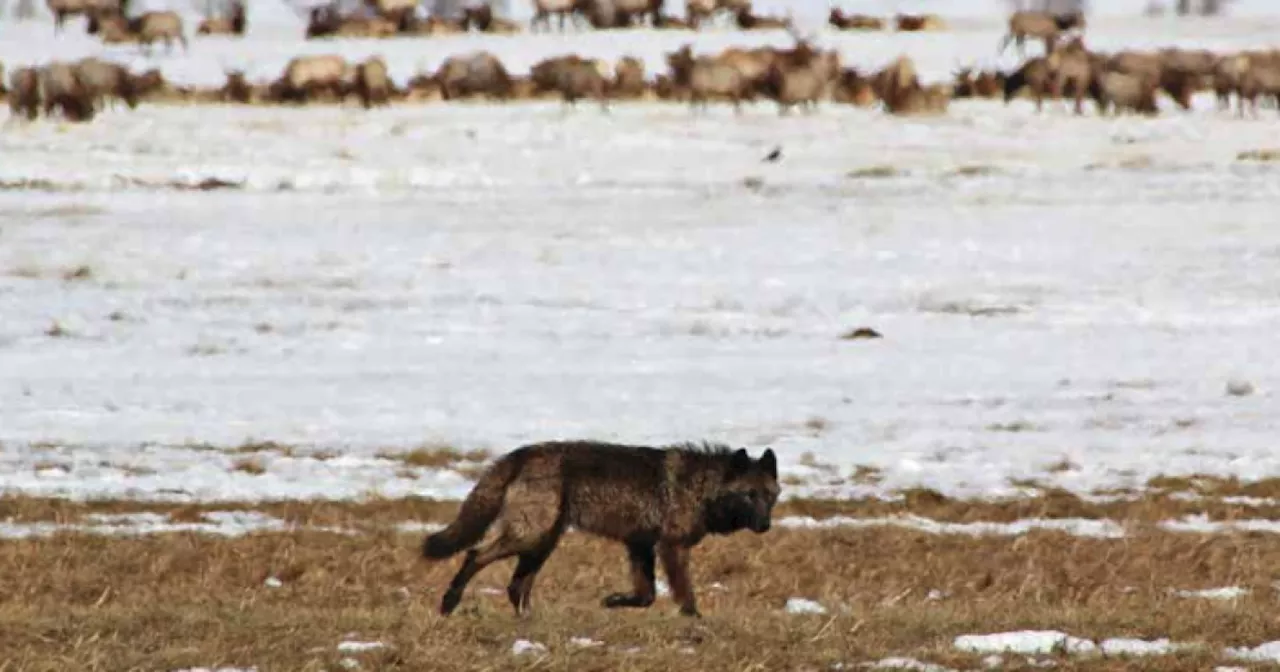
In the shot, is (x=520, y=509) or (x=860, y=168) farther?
(x=860, y=168)

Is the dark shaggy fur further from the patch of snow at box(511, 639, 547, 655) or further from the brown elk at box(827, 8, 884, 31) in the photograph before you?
the brown elk at box(827, 8, 884, 31)

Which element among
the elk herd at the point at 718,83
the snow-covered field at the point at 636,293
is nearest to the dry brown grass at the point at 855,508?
the snow-covered field at the point at 636,293

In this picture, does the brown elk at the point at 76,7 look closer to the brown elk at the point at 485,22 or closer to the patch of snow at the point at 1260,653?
the brown elk at the point at 485,22

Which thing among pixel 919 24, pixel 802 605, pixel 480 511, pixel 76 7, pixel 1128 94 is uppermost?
pixel 480 511

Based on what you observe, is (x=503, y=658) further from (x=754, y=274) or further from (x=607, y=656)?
(x=754, y=274)

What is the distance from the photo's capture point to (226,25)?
70000 mm

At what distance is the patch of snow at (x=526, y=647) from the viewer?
31.8 feet

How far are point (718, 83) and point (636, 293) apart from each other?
2179 cm

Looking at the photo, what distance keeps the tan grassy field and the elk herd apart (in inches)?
1371

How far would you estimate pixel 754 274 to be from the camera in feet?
104

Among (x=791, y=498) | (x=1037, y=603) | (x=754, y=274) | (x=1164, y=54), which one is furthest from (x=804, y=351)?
(x=1164, y=54)

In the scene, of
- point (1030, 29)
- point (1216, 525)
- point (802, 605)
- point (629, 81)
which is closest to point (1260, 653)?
point (802, 605)

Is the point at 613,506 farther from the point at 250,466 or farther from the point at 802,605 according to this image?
the point at 250,466

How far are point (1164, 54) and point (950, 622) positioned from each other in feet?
153
